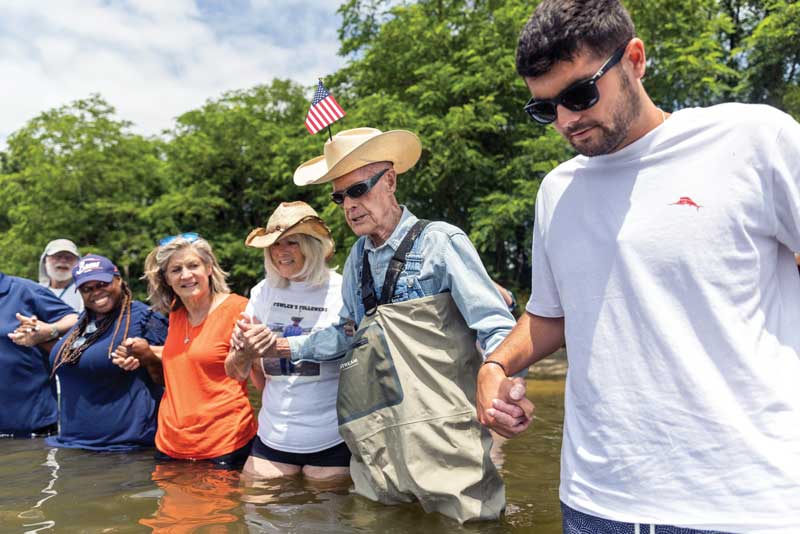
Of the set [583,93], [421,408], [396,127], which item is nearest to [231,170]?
[396,127]

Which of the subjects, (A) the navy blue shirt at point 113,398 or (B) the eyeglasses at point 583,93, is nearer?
(B) the eyeglasses at point 583,93

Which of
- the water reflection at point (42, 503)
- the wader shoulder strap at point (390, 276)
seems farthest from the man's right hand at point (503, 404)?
the water reflection at point (42, 503)

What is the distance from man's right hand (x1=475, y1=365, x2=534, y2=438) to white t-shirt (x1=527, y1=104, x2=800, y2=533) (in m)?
0.24

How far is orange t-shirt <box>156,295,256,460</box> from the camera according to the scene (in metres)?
4.86

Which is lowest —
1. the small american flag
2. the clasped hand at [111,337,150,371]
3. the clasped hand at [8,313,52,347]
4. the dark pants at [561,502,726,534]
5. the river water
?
the river water

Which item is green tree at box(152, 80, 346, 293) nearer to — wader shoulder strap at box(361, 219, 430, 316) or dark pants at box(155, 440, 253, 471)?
dark pants at box(155, 440, 253, 471)

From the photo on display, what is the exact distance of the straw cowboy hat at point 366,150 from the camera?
374cm

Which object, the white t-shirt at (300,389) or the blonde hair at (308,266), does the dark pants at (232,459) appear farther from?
the blonde hair at (308,266)

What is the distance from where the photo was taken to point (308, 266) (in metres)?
4.73

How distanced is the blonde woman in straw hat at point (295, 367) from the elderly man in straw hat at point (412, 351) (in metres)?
0.74

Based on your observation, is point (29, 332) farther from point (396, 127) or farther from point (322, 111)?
point (396, 127)

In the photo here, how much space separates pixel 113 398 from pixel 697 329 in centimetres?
509

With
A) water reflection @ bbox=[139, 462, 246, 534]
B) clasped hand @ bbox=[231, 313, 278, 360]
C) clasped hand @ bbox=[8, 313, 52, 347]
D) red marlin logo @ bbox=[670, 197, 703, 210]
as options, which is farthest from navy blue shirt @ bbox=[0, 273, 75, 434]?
red marlin logo @ bbox=[670, 197, 703, 210]

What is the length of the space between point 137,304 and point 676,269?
512 centimetres
